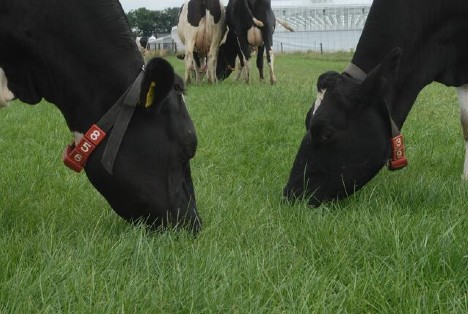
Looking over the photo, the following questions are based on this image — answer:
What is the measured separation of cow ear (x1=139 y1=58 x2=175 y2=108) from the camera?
256 centimetres

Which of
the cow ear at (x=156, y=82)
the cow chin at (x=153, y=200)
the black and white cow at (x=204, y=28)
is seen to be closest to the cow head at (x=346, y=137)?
the cow chin at (x=153, y=200)

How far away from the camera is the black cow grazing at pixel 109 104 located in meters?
2.74

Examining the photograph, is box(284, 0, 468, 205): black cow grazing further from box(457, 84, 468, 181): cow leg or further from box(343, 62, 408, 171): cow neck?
box(457, 84, 468, 181): cow leg

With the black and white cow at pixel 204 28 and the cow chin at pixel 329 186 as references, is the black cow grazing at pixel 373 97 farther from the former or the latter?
the black and white cow at pixel 204 28

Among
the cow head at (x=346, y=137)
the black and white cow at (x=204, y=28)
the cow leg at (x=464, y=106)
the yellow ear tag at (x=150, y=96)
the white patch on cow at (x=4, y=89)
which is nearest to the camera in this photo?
the yellow ear tag at (x=150, y=96)

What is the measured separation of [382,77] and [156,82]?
4.58 feet

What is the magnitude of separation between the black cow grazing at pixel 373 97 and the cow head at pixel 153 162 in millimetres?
1018

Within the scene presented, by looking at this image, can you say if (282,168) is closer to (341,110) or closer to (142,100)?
(341,110)

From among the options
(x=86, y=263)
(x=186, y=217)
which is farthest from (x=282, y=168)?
(x=86, y=263)

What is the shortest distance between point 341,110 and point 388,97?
13.6 inches

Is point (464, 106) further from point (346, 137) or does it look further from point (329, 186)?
point (329, 186)

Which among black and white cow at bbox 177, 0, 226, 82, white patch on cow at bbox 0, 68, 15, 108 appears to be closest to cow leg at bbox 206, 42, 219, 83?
black and white cow at bbox 177, 0, 226, 82

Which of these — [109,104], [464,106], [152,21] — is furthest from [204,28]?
[152,21]

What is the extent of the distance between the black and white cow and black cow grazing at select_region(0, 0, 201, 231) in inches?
399
